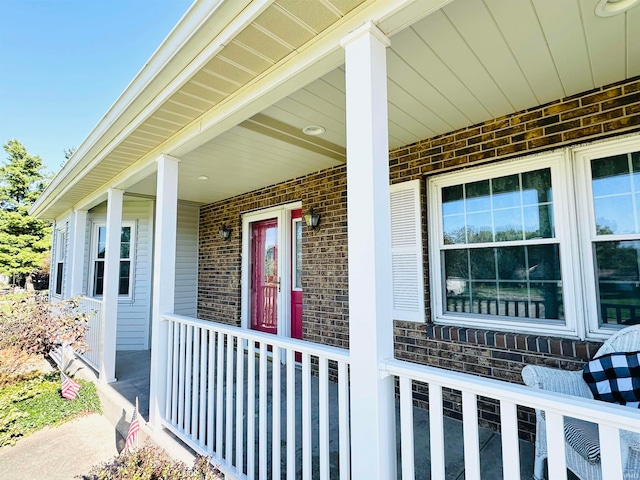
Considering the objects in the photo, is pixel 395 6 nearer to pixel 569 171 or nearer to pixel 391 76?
pixel 391 76

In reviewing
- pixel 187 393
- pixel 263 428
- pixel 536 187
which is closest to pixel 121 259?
pixel 187 393

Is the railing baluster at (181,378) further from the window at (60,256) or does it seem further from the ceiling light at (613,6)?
the window at (60,256)

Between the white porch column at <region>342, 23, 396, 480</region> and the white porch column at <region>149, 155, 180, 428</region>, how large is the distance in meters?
2.07

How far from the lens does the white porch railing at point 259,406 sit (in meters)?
1.64

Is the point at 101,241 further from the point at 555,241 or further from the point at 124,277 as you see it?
the point at 555,241

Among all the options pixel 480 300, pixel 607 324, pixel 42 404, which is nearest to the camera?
pixel 607 324

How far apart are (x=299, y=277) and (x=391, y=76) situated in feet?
10.2

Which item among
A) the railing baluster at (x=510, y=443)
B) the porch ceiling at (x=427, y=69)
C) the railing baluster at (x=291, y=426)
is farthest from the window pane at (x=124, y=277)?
the railing baluster at (x=510, y=443)

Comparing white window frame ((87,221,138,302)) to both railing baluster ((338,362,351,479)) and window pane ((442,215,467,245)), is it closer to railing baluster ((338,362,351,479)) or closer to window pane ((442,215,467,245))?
window pane ((442,215,467,245))

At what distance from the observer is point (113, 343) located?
412cm

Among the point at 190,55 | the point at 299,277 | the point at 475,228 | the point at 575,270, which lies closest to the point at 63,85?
the point at 299,277

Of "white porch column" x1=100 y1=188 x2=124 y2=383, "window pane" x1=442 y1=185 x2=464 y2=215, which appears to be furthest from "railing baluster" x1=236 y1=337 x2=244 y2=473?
"white porch column" x1=100 y1=188 x2=124 y2=383

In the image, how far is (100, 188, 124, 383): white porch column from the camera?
Answer: 13.2 feet

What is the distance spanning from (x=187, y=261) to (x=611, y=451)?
6146 mm
